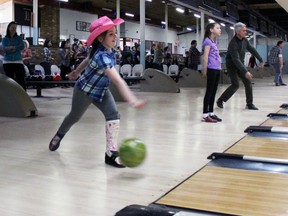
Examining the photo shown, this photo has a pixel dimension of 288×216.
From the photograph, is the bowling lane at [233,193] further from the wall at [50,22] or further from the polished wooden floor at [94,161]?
the wall at [50,22]

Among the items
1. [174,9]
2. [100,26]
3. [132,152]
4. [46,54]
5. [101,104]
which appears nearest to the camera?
[132,152]

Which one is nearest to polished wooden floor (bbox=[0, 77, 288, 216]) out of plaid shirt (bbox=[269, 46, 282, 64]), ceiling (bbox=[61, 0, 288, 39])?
plaid shirt (bbox=[269, 46, 282, 64])

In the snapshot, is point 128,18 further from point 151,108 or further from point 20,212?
point 20,212

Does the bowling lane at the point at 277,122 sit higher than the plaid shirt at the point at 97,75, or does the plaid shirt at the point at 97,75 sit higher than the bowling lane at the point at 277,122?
the plaid shirt at the point at 97,75

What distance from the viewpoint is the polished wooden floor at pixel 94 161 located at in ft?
9.00

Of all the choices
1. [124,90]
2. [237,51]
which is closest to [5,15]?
[237,51]

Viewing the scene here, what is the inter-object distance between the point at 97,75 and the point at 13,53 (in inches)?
174

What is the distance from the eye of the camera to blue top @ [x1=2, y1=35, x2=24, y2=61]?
23.8 ft

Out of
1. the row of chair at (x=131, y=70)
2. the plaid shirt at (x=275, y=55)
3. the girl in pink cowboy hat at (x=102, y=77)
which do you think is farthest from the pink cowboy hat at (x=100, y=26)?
the plaid shirt at (x=275, y=55)

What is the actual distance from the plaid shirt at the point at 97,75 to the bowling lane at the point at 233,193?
3.46 ft

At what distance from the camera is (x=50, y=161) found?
3787 mm

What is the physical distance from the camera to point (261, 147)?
4.36 metres

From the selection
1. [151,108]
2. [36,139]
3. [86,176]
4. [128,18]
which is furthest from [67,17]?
[86,176]

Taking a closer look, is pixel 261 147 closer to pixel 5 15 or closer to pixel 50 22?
pixel 5 15
